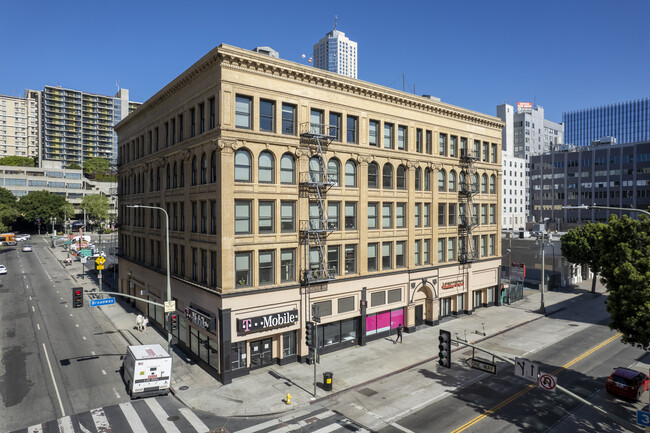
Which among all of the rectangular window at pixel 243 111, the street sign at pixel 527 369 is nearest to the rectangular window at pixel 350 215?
the rectangular window at pixel 243 111

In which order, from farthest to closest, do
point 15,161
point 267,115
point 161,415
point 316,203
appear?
point 15,161 → point 316,203 → point 267,115 → point 161,415

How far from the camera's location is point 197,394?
23.9 metres

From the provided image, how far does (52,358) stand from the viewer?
1155 inches

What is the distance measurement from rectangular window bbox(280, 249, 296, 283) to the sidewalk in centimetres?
623

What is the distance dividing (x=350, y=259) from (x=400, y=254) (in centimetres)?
603

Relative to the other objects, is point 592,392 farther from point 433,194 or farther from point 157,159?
point 157,159

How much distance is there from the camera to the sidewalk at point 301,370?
895 inches

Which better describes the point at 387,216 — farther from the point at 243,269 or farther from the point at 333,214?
the point at 243,269

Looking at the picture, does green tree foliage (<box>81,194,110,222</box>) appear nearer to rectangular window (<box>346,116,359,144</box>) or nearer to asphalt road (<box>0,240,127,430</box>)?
asphalt road (<box>0,240,127,430</box>)

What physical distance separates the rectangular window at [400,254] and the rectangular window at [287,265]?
10982 millimetres

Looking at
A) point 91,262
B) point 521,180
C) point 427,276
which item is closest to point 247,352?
point 427,276

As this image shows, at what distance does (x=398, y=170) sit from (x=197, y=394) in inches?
940

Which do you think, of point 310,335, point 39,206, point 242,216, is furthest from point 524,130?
point 39,206

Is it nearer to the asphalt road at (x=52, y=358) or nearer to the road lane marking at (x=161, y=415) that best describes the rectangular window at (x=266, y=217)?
the road lane marking at (x=161, y=415)
